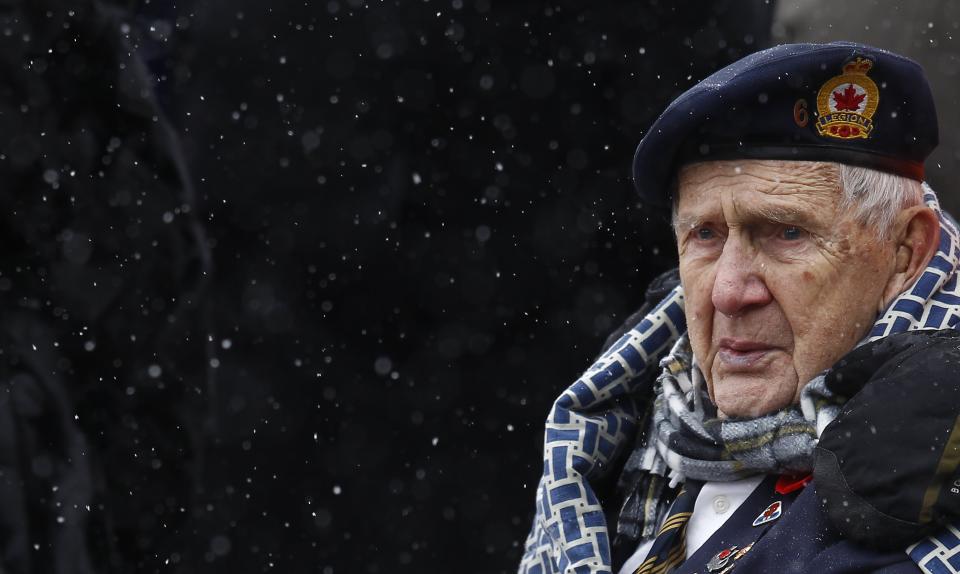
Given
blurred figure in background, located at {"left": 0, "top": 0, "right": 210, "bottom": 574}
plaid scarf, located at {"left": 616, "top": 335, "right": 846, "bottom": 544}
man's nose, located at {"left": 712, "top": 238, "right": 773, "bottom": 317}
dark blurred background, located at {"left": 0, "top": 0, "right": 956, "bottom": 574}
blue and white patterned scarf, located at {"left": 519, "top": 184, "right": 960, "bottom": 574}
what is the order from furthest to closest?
dark blurred background, located at {"left": 0, "top": 0, "right": 956, "bottom": 574}, blurred figure in background, located at {"left": 0, "top": 0, "right": 210, "bottom": 574}, blue and white patterned scarf, located at {"left": 519, "top": 184, "right": 960, "bottom": 574}, man's nose, located at {"left": 712, "top": 238, "right": 773, "bottom": 317}, plaid scarf, located at {"left": 616, "top": 335, "right": 846, "bottom": 544}

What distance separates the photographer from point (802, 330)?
2.21m

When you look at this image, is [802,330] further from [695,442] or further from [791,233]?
[695,442]

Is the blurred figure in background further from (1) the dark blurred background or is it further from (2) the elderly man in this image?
(2) the elderly man

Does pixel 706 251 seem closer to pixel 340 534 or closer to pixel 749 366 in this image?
pixel 749 366

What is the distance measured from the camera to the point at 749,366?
89.9 inches

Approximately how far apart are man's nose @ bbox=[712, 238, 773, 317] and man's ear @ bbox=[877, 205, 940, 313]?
23 centimetres

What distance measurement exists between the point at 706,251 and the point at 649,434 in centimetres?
55

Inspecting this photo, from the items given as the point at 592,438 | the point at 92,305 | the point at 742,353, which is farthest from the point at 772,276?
the point at 92,305

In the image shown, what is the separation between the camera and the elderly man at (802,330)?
6.06ft

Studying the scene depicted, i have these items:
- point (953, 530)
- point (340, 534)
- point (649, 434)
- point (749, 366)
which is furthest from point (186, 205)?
point (953, 530)

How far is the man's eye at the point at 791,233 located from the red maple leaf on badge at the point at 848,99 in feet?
0.79

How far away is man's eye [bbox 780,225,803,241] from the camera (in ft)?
7.25

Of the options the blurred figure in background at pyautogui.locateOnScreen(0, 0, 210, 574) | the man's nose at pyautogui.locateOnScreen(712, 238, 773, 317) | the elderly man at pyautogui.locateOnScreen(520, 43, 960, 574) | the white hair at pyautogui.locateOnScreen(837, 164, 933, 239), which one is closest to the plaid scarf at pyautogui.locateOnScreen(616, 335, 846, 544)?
the elderly man at pyautogui.locateOnScreen(520, 43, 960, 574)

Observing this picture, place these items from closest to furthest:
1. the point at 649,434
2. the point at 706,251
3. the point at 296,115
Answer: the point at 706,251 → the point at 649,434 → the point at 296,115
